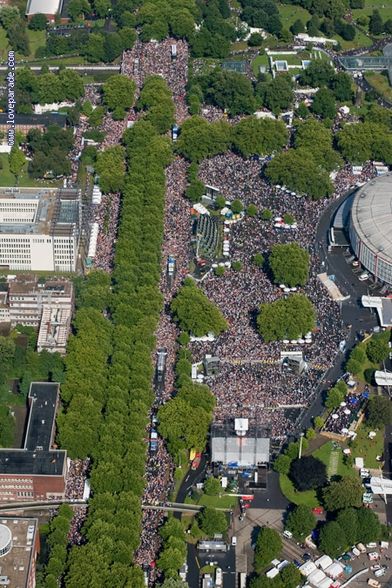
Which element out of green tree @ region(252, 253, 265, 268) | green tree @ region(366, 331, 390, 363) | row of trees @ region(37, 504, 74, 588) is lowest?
green tree @ region(252, 253, 265, 268)

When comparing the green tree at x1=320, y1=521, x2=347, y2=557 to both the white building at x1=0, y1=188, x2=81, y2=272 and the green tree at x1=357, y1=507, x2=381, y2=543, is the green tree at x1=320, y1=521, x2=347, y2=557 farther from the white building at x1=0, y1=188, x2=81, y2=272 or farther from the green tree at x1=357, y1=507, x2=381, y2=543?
the white building at x1=0, y1=188, x2=81, y2=272

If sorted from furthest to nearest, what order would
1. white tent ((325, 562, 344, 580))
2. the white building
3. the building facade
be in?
the white building, the building facade, white tent ((325, 562, 344, 580))

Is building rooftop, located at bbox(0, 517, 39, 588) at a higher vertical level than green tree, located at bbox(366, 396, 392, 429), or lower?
higher

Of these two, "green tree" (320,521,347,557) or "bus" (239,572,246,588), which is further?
"green tree" (320,521,347,557)

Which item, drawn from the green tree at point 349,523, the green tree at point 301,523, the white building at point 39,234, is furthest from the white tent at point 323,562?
the white building at point 39,234

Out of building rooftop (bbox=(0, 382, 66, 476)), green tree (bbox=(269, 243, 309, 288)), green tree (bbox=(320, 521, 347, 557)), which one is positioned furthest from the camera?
green tree (bbox=(269, 243, 309, 288))

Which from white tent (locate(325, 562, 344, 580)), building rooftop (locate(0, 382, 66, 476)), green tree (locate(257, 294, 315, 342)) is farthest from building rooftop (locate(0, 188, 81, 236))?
white tent (locate(325, 562, 344, 580))

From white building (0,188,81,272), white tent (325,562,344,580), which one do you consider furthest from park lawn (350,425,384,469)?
white building (0,188,81,272)
